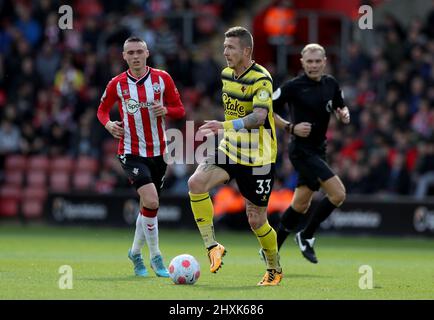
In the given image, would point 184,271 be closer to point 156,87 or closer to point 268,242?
point 268,242

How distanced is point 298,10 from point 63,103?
5976 mm

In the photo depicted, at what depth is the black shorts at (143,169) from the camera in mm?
10938

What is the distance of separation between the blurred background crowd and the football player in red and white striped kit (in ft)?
29.8

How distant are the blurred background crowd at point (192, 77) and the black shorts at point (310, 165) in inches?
272

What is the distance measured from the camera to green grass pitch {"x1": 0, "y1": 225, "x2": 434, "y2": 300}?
9.38m

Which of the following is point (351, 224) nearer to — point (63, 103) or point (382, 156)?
point (382, 156)

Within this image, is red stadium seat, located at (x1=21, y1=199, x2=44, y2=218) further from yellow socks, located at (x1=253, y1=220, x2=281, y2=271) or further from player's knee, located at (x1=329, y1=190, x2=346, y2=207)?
yellow socks, located at (x1=253, y1=220, x2=281, y2=271)

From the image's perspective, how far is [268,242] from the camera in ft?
33.0

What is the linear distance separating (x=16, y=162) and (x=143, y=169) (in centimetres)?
1273

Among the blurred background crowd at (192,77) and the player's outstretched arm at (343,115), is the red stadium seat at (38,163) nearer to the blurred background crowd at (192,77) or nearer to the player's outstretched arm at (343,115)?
the blurred background crowd at (192,77)

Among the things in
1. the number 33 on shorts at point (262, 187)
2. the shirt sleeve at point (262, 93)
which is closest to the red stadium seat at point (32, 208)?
the number 33 on shorts at point (262, 187)

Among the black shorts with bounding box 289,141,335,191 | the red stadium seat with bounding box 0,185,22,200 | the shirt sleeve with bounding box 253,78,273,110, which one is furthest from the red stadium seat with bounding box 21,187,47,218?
the shirt sleeve with bounding box 253,78,273,110

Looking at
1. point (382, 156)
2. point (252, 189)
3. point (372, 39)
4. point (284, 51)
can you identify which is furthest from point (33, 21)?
point (252, 189)
